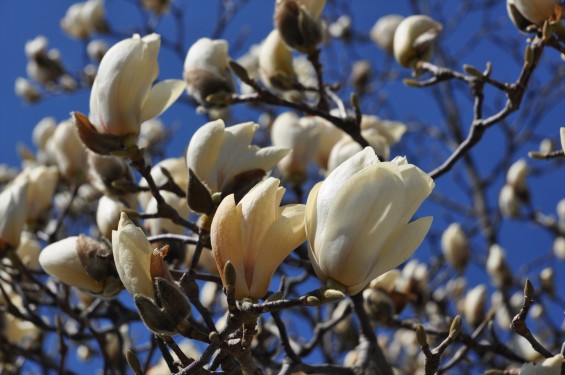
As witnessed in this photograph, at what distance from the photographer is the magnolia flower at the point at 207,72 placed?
116 centimetres

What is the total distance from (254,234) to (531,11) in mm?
618

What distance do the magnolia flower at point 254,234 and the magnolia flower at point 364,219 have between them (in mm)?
21

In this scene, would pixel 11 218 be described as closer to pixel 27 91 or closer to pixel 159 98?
pixel 159 98

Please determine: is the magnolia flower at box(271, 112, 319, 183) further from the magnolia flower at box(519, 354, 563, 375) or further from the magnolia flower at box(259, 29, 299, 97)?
the magnolia flower at box(519, 354, 563, 375)

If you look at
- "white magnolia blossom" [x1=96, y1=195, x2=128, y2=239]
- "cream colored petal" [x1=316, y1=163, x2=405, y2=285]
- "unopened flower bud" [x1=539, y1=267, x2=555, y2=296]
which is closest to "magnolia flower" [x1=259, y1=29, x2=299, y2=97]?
"white magnolia blossom" [x1=96, y1=195, x2=128, y2=239]

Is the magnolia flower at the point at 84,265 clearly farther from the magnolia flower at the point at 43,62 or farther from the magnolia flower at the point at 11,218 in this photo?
the magnolia flower at the point at 43,62

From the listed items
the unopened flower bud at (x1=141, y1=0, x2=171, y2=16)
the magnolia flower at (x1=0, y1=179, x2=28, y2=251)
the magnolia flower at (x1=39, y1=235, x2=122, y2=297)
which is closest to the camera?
the magnolia flower at (x1=39, y1=235, x2=122, y2=297)

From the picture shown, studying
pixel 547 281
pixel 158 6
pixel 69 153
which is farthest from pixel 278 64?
pixel 158 6

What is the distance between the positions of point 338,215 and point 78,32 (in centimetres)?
297

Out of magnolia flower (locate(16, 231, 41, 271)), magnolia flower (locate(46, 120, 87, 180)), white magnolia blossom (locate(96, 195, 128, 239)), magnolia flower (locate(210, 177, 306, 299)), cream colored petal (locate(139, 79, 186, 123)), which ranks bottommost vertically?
magnolia flower (locate(210, 177, 306, 299))

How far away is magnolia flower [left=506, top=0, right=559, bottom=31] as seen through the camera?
3.33 ft

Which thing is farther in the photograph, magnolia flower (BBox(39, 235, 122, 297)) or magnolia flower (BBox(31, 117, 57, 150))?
magnolia flower (BBox(31, 117, 57, 150))

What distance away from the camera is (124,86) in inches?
34.5

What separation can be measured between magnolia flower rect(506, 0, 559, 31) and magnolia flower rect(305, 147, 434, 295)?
51 centimetres
